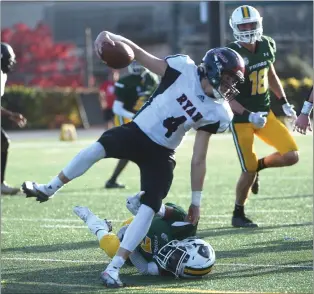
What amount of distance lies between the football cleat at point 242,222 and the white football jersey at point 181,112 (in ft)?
7.90

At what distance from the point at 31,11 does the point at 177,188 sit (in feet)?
97.4

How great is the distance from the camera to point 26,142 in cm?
2202

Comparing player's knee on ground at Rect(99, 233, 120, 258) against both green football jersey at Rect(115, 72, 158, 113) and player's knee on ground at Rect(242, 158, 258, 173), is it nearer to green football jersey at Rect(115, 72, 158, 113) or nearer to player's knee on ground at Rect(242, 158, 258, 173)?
player's knee on ground at Rect(242, 158, 258, 173)

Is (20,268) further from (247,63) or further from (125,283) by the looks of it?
(247,63)

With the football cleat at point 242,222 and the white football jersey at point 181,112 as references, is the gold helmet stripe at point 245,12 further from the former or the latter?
the white football jersey at point 181,112

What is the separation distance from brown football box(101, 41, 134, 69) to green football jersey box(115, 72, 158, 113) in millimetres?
5661

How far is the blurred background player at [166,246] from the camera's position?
6008 mm

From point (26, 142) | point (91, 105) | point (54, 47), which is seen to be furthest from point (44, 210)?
point (54, 47)

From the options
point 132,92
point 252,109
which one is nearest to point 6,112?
point 132,92

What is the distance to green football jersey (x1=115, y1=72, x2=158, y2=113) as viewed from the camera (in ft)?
38.6

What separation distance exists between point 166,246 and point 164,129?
791mm

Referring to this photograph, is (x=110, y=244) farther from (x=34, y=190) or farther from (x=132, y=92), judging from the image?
(x=132, y=92)

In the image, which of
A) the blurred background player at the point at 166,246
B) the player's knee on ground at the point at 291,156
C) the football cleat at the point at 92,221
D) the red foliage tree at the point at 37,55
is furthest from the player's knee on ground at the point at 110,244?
the red foliage tree at the point at 37,55

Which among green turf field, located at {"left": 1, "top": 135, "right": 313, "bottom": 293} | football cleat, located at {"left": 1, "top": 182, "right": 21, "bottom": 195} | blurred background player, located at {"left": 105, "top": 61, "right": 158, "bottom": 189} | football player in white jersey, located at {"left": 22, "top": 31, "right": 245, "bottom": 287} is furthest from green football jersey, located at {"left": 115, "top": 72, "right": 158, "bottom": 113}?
football player in white jersey, located at {"left": 22, "top": 31, "right": 245, "bottom": 287}
